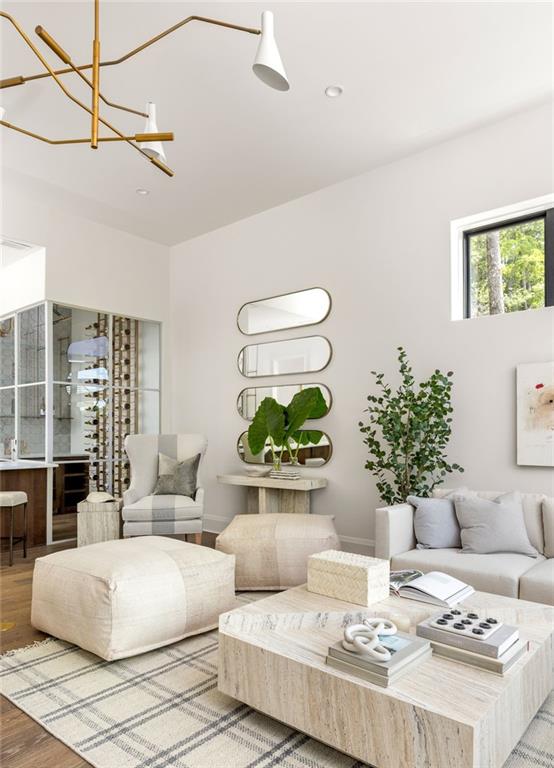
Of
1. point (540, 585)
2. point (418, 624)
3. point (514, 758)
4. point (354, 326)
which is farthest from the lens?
point (354, 326)

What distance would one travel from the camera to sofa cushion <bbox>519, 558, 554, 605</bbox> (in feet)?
7.91

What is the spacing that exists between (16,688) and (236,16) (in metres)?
3.20

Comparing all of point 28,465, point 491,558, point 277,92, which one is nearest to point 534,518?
point 491,558

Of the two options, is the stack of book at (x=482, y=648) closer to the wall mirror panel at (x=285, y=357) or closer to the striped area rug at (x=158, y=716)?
the striped area rug at (x=158, y=716)

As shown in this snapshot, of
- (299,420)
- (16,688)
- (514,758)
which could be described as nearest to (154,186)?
(299,420)

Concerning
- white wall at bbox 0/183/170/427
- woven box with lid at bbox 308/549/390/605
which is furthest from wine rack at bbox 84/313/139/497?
woven box with lid at bbox 308/549/390/605

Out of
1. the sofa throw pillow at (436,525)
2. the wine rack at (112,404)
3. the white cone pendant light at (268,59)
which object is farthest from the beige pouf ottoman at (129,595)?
the wine rack at (112,404)

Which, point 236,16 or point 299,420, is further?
point 299,420

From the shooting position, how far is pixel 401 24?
2771 mm

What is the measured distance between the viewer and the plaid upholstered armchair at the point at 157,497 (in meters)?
4.06

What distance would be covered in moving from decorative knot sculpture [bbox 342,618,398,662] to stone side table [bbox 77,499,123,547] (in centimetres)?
294

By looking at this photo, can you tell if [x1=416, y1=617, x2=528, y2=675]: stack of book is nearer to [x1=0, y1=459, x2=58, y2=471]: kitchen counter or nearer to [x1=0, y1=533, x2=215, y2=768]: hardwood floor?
[x1=0, y1=533, x2=215, y2=768]: hardwood floor

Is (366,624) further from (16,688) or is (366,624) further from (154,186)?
(154,186)

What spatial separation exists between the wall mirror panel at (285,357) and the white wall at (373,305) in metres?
0.08
